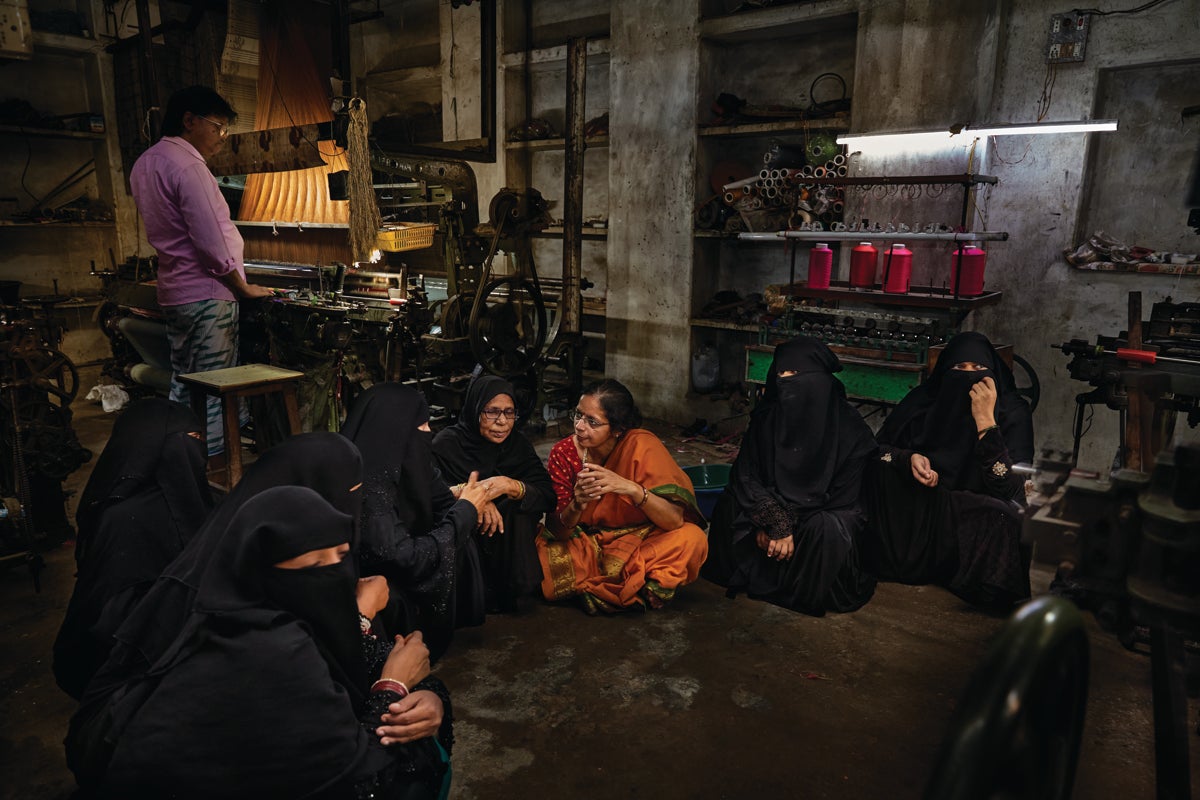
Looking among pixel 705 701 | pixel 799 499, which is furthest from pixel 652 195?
pixel 705 701

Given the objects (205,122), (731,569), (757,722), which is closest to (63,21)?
(205,122)

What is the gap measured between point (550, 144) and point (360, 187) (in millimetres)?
3517

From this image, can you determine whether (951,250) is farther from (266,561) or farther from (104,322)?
(104,322)

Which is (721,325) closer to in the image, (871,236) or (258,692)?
(871,236)

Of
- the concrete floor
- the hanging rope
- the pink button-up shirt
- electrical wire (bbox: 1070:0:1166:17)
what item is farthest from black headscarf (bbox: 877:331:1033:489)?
the pink button-up shirt

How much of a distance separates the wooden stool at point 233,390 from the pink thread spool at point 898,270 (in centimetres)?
378

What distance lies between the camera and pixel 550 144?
25.6ft

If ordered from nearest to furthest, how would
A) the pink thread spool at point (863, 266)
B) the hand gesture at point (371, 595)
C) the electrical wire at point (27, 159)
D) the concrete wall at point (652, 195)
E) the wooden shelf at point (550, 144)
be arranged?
the hand gesture at point (371, 595) → the pink thread spool at point (863, 266) → the concrete wall at point (652, 195) → the wooden shelf at point (550, 144) → the electrical wire at point (27, 159)

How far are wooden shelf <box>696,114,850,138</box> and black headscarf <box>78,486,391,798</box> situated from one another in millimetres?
5406

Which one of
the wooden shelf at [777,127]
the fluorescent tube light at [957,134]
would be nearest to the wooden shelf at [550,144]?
the wooden shelf at [777,127]

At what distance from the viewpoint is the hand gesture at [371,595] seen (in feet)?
7.70

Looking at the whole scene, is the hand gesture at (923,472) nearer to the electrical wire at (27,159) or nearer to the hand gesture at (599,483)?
the hand gesture at (599,483)

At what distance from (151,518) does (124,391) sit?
6.03 metres

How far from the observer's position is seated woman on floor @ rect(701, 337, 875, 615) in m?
3.65
